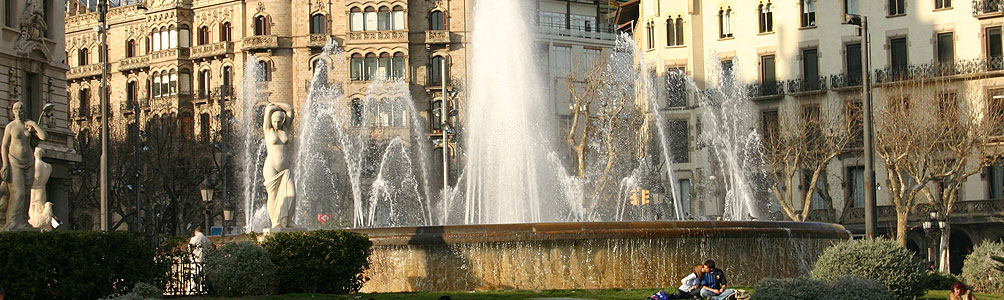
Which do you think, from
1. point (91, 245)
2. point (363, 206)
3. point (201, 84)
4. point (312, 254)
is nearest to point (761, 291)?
point (312, 254)

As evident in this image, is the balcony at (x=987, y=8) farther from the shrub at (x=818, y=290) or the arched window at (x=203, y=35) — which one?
the arched window at (x=203, y=35)

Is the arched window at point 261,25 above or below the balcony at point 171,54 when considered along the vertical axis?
above

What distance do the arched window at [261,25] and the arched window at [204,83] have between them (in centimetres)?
510

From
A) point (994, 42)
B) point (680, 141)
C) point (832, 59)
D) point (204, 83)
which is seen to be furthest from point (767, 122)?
point (204, 83)

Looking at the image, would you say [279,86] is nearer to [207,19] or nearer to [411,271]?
[207,19]

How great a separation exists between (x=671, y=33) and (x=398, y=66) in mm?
20696

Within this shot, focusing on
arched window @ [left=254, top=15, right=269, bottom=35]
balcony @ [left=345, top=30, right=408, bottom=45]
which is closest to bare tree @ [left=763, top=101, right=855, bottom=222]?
balcony @ [left=345, top=30, right=408, bottom=45]

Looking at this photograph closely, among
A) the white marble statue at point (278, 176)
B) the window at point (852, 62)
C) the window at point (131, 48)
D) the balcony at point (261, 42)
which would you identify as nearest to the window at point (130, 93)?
the window at point (131, 48)

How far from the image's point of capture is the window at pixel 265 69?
8731 cm

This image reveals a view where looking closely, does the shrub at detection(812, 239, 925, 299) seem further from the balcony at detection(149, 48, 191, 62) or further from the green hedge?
the balcony at detection(149, 48, 191, 62)

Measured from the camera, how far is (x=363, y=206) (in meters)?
83.1

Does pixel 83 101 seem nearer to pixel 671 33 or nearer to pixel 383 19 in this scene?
pixel 383 19

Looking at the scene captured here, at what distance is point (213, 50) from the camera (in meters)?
90.1

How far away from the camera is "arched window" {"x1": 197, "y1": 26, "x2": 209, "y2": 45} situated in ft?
301
